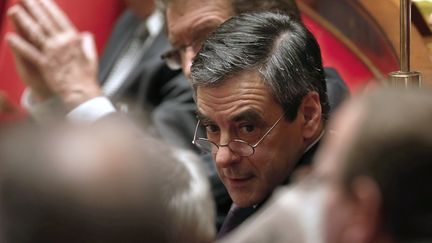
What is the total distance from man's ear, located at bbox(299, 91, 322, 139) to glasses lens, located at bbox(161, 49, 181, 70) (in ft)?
1.80

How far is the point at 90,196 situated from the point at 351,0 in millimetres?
1538

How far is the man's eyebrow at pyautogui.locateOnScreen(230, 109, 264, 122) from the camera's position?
1.90m

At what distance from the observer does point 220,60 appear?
1.89 m

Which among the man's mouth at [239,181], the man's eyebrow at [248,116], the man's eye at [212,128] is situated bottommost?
the man's mouth at [239,181]

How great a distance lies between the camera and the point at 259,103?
1.90 meters

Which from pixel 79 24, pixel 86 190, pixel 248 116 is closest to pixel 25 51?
pixel 79 24

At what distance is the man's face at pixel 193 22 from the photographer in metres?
2.31

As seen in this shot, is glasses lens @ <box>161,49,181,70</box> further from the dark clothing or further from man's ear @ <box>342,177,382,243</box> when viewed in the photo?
man's ear @ <box>342,177,382,243</box>

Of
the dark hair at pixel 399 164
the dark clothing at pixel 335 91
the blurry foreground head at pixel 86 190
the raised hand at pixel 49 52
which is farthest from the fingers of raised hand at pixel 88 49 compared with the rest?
the dark hair at pixel 399 164

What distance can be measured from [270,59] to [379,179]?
2.59 ft

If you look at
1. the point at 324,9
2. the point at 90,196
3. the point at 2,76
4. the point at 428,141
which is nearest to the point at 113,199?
the point at 90,196

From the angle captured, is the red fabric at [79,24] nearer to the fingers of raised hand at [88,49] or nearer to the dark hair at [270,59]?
the fingers of raised hand at [88,49]

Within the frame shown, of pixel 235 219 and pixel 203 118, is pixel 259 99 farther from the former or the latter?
pixel 235 219

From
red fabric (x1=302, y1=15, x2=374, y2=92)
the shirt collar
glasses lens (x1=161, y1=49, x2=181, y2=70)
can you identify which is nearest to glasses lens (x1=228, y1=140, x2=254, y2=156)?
glasses lens (x1=161, y1=49, x2=181, y2=70)
